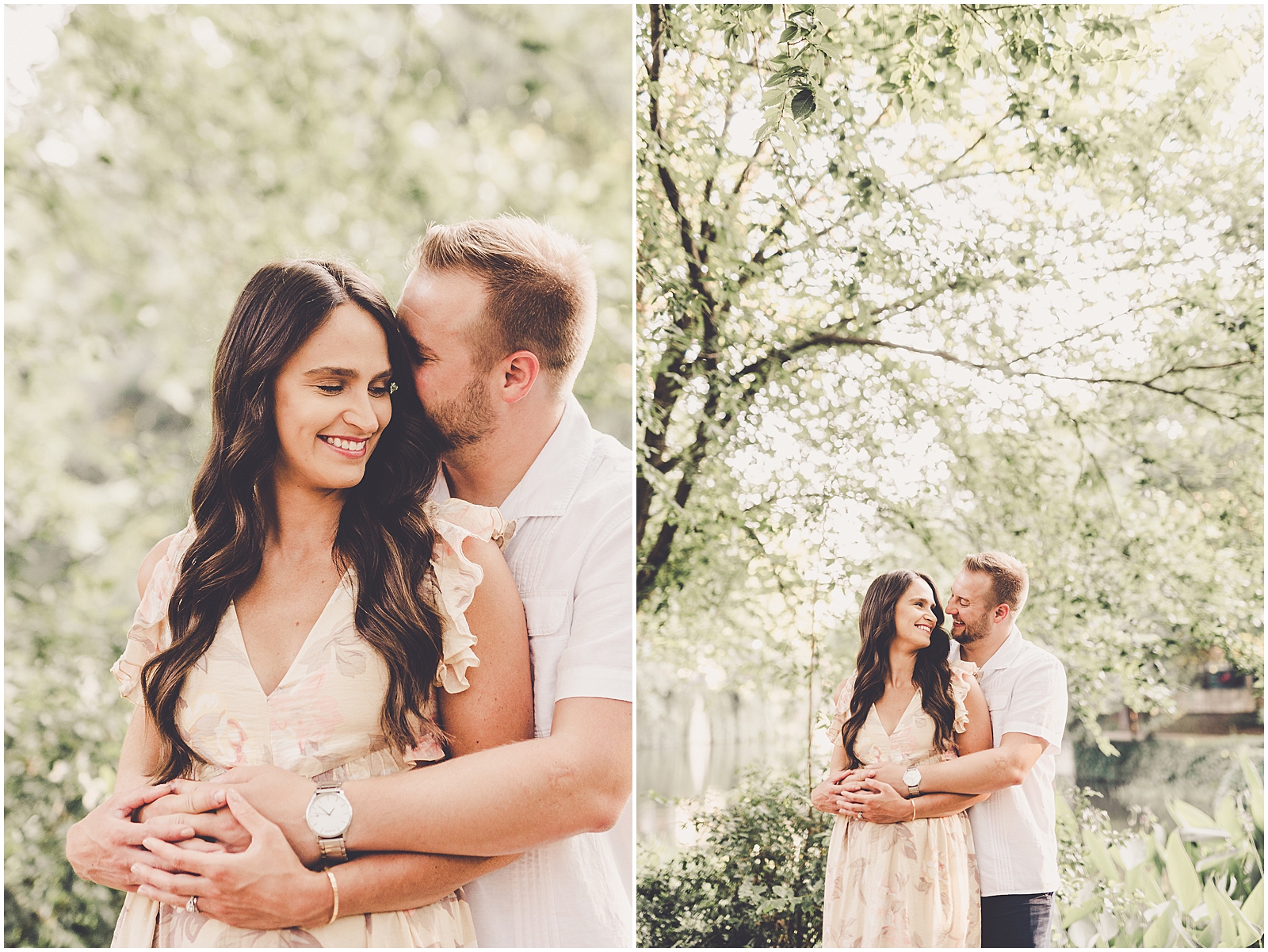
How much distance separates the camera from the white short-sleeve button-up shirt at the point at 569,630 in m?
1.77

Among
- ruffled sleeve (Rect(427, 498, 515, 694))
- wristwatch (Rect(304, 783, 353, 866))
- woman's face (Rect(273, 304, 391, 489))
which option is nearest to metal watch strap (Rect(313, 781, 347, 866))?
wristwatch (Rect(304, 783, 353, 866))

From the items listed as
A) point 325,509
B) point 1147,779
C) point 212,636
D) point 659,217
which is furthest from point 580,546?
point 1147,779

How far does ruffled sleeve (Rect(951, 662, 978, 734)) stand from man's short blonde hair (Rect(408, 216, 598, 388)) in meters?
1.11

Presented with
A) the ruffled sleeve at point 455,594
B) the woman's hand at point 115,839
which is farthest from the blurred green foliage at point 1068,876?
the woman's hand at point 115,839

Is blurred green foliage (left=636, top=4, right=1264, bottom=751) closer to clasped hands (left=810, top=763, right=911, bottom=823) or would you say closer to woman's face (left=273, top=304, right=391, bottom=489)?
clasped hands (left=810, top=763, right=911, bottom=823)

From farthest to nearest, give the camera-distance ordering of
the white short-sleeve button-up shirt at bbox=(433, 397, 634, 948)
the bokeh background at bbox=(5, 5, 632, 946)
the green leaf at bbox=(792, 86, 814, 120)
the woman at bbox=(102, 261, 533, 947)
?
the bokeh background at bbox=(5, 5, 632, 946)
the green leaf at bbox=(792, 86, 814, 120)
the white short-sleeve button-up shirt at bbox=(433, 397, 634, 948)
the woman at bbox=(102, 261, 533, 947)

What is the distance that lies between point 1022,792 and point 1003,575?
497mm

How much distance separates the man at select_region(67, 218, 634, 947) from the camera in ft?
5.14

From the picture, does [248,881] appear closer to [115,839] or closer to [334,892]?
[334,892]

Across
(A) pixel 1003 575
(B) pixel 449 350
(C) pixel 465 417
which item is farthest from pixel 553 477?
(A) pixel 1003 575

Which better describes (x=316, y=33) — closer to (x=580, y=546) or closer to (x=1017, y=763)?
(x=580, y=546)

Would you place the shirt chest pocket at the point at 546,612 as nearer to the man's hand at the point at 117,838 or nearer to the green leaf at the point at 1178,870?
the man's hand at the point at 117,838

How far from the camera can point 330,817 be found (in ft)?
5.10

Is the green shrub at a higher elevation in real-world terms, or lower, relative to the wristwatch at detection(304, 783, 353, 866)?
lower
